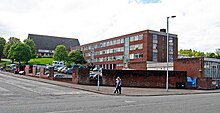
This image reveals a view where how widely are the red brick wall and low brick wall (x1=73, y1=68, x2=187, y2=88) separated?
11.2 metres

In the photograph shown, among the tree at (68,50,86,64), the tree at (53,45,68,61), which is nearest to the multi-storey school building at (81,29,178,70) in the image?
the tree at (68,50,86,64)

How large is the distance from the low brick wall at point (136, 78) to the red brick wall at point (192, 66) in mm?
11233

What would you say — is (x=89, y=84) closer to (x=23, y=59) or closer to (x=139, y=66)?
(x=139, y=66)

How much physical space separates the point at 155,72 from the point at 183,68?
56.1 ft

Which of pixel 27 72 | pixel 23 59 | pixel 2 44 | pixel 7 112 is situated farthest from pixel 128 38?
pixel 7 112

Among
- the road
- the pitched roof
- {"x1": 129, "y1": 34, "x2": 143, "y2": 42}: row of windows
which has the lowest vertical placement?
the road

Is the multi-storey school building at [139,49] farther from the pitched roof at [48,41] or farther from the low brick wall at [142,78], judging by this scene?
the pitched roof at [48,41]

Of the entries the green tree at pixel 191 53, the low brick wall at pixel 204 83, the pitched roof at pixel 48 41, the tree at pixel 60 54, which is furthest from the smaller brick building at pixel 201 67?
the pitched roof at pixel 48 41

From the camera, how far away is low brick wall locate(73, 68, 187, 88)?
36.0 metres

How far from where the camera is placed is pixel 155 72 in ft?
129

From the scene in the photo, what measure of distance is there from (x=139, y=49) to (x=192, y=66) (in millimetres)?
29714

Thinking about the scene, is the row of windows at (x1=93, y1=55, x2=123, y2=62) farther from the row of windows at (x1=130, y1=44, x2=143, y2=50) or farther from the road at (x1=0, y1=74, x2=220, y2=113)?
the road at (x1=0, y1=74, x2=220, y2=113)

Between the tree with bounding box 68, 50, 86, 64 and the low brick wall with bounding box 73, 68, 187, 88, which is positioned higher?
the tree with bounding box 68, 50, 86, 64

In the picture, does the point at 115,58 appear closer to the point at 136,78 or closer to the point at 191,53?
the point at 191,53
